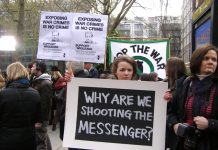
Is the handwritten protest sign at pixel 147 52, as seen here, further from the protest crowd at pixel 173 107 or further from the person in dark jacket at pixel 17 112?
the person in dark jacket at pixel 17 112

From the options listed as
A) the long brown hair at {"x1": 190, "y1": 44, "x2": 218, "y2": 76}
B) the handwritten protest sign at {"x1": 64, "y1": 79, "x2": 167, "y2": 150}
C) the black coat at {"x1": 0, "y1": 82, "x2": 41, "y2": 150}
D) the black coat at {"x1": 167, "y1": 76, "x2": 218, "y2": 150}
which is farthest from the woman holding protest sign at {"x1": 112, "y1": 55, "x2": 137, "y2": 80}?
the black coat at {"x1": 0, "y1": 82, "x2": 41, "y2": 150}

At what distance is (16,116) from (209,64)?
3.03 metres

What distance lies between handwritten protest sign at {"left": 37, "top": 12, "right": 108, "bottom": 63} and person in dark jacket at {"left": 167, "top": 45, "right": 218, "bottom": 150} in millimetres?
3250

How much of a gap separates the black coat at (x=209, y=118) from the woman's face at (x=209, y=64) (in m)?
0.08

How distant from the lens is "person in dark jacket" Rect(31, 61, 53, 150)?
7922mm

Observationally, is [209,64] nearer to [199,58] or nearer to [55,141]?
[199,58]

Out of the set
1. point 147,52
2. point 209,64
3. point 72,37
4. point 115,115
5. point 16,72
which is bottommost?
point 115,115

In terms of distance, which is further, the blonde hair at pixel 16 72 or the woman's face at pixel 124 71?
the blonde hair at pixel 16 72

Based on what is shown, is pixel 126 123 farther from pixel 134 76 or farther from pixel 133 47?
pixel 133 47

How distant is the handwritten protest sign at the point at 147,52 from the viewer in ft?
27.6

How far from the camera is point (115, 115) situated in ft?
13.1

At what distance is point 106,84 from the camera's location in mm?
4016

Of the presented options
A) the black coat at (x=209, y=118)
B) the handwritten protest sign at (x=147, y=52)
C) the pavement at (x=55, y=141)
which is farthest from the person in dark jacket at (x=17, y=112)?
the pavement at (x=55, y=141)

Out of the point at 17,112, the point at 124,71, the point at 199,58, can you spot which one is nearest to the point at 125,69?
the point at 124,71
